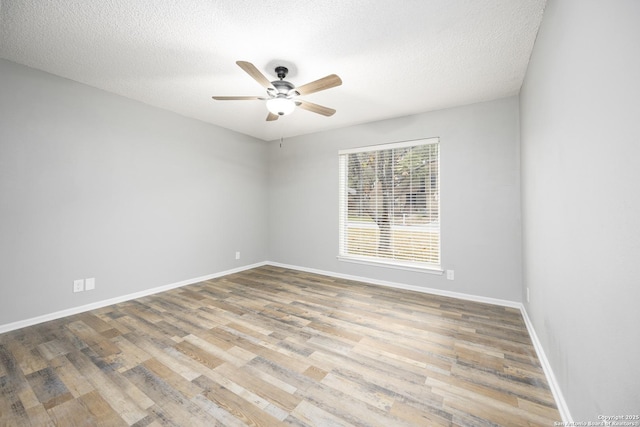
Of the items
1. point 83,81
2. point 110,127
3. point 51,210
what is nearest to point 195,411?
point 51,210

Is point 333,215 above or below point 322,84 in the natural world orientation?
below

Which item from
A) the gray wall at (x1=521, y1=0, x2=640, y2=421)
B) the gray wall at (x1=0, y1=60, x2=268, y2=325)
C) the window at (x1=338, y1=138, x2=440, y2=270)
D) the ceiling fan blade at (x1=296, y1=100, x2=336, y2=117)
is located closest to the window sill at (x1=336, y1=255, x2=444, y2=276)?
the window at (x1=338, y1=138, x2=440, y2=270)

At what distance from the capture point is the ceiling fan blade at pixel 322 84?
2014 mm

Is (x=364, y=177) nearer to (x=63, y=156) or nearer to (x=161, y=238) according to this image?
(x=161, y=238)

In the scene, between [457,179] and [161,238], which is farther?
[161,238]

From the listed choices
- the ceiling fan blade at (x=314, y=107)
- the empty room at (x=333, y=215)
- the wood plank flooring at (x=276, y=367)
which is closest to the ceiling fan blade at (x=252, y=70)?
the empty room at (x=333, y=215)

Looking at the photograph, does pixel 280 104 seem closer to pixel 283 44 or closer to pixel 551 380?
pixel 283 44

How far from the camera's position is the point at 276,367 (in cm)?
188

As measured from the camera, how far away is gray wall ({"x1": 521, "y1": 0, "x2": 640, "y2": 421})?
807mm

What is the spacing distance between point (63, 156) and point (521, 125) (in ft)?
16.5

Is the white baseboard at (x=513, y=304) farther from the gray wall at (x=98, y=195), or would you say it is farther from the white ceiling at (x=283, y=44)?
the white ceiling at (x=283, y=44)

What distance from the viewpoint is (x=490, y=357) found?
1.99m

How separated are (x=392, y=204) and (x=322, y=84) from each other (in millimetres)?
2238

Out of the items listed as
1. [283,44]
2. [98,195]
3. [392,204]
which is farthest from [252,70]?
[392,204]
